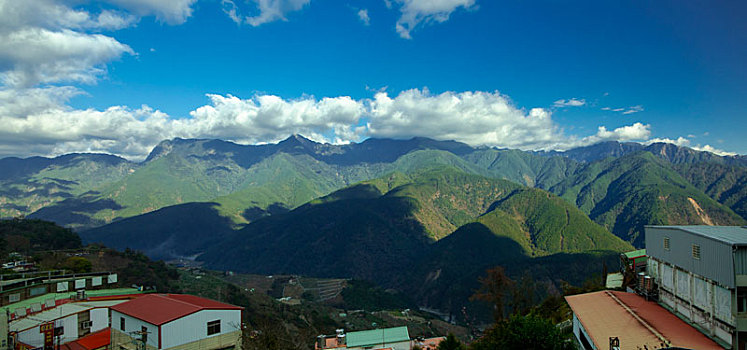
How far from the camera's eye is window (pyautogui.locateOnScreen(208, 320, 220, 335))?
2909 centimetres

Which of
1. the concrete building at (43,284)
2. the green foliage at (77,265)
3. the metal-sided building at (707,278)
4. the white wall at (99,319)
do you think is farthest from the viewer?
the green foliage at (77,265)

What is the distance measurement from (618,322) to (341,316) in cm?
6822

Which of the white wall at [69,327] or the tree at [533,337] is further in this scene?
the white wall at [69,327]

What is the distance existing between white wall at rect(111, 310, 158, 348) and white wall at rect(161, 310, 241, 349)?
0.72 m

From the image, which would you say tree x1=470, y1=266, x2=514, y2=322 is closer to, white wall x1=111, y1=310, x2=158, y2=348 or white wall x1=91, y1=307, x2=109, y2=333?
white wall x1=111, y1=310, x2=158, y2=348

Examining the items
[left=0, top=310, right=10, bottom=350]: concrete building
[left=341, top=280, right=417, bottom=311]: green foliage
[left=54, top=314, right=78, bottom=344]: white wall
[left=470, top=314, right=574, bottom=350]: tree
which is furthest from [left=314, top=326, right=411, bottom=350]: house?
[left=341, top=280, right=417, bottom=311]: green foliage

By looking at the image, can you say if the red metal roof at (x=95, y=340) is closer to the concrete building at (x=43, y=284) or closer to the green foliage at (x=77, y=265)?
the concrete building at (x=43, y=284)

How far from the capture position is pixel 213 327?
2933 cm

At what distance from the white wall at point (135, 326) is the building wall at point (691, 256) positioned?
32488mm

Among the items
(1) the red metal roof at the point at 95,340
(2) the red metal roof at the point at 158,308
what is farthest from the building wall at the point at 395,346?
(1) the red metal roof at the point at 95,340

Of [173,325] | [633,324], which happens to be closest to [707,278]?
[633,324]

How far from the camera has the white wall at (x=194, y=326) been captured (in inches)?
1046

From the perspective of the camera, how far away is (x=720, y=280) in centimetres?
1800

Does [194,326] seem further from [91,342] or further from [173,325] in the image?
[91,342]
